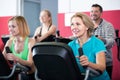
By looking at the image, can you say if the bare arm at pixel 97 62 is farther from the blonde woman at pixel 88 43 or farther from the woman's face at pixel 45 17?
the woman's face at pixel 45 17

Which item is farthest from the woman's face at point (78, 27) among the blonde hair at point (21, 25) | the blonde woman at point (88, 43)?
the blonde hair at point (21, 25)

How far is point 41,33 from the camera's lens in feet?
13.7

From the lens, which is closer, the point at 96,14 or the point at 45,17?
the point at 96,14

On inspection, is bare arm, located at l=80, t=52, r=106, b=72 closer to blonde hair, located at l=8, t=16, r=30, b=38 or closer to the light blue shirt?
the light blue shirt

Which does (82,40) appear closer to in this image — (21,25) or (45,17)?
(21,25)

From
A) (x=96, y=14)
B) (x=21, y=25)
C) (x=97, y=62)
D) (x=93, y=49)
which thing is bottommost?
(x=97, y=62)

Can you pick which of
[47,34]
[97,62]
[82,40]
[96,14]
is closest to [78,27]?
[82,40]

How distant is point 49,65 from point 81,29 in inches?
22.3

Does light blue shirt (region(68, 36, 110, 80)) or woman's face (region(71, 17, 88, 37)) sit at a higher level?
woman's face (region(71, 17, 88, 37))

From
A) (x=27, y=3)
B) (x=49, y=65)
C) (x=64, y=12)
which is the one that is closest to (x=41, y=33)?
(x=64, y=12)

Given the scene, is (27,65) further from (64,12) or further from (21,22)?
(64,12)

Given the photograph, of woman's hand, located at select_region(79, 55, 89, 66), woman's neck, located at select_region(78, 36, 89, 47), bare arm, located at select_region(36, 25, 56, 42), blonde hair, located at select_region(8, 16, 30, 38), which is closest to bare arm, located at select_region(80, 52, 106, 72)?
woman's hand, located at select_region(79, 55, 89, 66)

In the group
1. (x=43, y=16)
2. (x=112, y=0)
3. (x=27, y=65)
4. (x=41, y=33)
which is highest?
(x=112, y=0)

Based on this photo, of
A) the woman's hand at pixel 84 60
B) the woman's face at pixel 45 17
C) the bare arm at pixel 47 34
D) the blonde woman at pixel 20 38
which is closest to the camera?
the woman's hand at pixel 84 60
